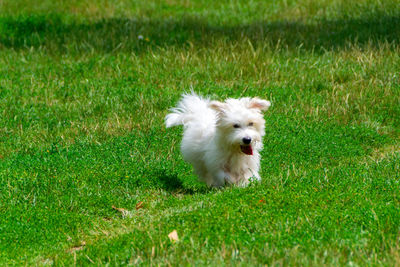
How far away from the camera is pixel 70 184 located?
7.07 m

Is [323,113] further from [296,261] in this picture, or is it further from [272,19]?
[272,19]

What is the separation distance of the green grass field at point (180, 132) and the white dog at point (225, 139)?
284 millimetres

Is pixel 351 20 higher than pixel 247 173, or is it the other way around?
pixel 351 20

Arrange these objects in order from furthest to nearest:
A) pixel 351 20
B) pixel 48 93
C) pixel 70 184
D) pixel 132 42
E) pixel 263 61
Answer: pixel 351 20, pixel 132 42, pixel 263 61, pixel 48 93, pixel 70 184

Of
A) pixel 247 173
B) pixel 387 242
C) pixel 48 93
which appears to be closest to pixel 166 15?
pixel 48 93

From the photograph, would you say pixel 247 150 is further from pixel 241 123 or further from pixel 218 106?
pixel 218 106

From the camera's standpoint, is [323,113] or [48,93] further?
[48,93]

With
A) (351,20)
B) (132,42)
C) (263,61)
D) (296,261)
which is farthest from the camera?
(351,20)

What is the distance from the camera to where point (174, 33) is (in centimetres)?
1373

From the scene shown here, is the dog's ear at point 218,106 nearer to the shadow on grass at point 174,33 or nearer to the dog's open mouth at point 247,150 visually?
the dog's open mouth at point 247,150

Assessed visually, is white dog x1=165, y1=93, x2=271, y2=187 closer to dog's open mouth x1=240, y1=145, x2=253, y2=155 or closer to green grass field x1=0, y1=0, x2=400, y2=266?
dog's open mouth x1=240, y1=145, x2=253, y2=155

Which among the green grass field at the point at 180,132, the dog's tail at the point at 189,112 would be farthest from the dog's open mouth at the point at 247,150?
the dog's tail at the point at 189,112

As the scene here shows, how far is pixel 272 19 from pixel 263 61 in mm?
3867

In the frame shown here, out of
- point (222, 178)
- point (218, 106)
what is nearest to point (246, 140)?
point (218, 106)
